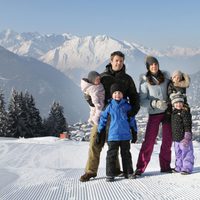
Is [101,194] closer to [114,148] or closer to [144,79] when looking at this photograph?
[114,148]

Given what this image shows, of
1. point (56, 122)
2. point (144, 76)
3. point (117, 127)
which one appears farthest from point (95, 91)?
point (56, 122)

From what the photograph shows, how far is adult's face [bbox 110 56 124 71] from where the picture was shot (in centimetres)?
741

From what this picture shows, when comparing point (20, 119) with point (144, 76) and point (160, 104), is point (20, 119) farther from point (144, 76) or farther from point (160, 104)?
point (160, 104)

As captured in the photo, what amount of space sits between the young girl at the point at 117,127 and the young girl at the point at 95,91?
0.17 m

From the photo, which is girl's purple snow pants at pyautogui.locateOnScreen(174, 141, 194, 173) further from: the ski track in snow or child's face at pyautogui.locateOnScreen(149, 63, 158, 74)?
child's face at pyautogui.locateOnScreen(149, 63, 158, 74)

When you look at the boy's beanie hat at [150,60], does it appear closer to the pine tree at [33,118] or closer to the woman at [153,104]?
the woman at [153,104]

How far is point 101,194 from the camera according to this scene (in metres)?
6.04

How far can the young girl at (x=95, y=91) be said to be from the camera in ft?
24.4

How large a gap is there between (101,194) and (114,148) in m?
1.49

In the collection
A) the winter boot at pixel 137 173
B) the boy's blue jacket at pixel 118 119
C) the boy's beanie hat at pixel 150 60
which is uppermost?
the boy's beanie hat at pixel 150 60

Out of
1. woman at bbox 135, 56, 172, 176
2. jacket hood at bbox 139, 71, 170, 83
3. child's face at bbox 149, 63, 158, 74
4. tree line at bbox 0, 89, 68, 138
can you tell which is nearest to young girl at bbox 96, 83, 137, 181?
woman at bbox 135, 56, 172, 176

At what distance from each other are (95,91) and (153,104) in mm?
1130

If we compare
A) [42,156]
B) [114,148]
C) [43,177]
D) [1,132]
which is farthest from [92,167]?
[1,132]

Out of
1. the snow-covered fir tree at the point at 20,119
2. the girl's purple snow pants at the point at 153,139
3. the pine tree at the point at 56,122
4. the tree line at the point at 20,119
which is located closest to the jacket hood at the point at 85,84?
the girl's purple snow pants at the point at 153,139
